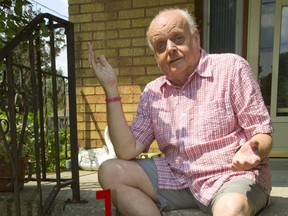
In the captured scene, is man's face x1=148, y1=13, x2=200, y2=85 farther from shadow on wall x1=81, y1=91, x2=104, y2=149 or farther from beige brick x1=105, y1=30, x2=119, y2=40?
shadow on wall x1=81, y1=91, x2=104, y2=149

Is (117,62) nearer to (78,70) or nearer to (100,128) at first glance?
(78,70)

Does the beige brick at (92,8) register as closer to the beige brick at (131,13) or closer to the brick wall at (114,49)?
the brick wall at (114,49)

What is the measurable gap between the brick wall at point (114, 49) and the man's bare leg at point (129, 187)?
1702mm

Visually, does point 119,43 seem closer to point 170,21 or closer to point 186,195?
point 170,21

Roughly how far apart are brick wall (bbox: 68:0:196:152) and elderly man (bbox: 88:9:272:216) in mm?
1655

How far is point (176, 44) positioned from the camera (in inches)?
63.8

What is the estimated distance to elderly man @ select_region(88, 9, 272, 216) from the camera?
1.51 m

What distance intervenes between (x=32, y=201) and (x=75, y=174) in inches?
11.6

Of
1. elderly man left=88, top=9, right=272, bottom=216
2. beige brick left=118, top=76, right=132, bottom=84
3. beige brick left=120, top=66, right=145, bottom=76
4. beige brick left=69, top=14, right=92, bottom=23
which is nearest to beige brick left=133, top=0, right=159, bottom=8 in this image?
beige brick left=69, top=14, right=92, bottom=23

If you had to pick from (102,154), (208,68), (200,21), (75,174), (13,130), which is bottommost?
(102,154)

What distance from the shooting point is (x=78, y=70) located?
3605 millimetres

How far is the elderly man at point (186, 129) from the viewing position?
59.6 inches

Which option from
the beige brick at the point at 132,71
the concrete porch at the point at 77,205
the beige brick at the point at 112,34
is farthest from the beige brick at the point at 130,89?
the concrete porch at the point at 77,205

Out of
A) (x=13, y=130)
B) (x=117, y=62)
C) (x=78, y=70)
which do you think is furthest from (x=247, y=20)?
(x=13, y=130)
